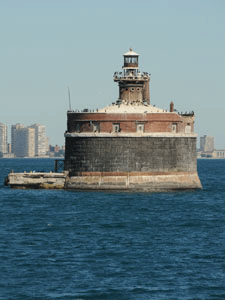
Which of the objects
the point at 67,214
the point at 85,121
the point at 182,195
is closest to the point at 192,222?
the point at 67,214

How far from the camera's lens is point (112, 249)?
147 feet

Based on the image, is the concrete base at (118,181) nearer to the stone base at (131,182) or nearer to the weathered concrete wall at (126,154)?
the stone base at (131,182)

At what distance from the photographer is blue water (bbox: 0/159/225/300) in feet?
117

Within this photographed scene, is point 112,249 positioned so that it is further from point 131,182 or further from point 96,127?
point 96,127

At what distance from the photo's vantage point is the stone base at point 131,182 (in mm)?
78062

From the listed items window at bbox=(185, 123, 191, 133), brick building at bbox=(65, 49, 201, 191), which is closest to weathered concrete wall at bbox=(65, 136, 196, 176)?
brick building at bbox=(65, 49, 201, 191)

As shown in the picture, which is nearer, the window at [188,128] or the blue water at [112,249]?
the blue water at [112,249]

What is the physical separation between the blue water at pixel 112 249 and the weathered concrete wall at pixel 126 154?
589cm

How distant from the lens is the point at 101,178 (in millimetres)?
78375

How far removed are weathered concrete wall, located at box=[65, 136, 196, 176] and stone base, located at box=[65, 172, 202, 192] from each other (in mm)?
690

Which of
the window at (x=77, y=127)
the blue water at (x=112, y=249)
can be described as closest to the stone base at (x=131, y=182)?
the window at (x=77, y=127)

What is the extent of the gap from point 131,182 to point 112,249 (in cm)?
3333

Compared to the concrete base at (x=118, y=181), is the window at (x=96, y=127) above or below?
above

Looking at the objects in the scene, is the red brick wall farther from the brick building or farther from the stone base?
the stone base
